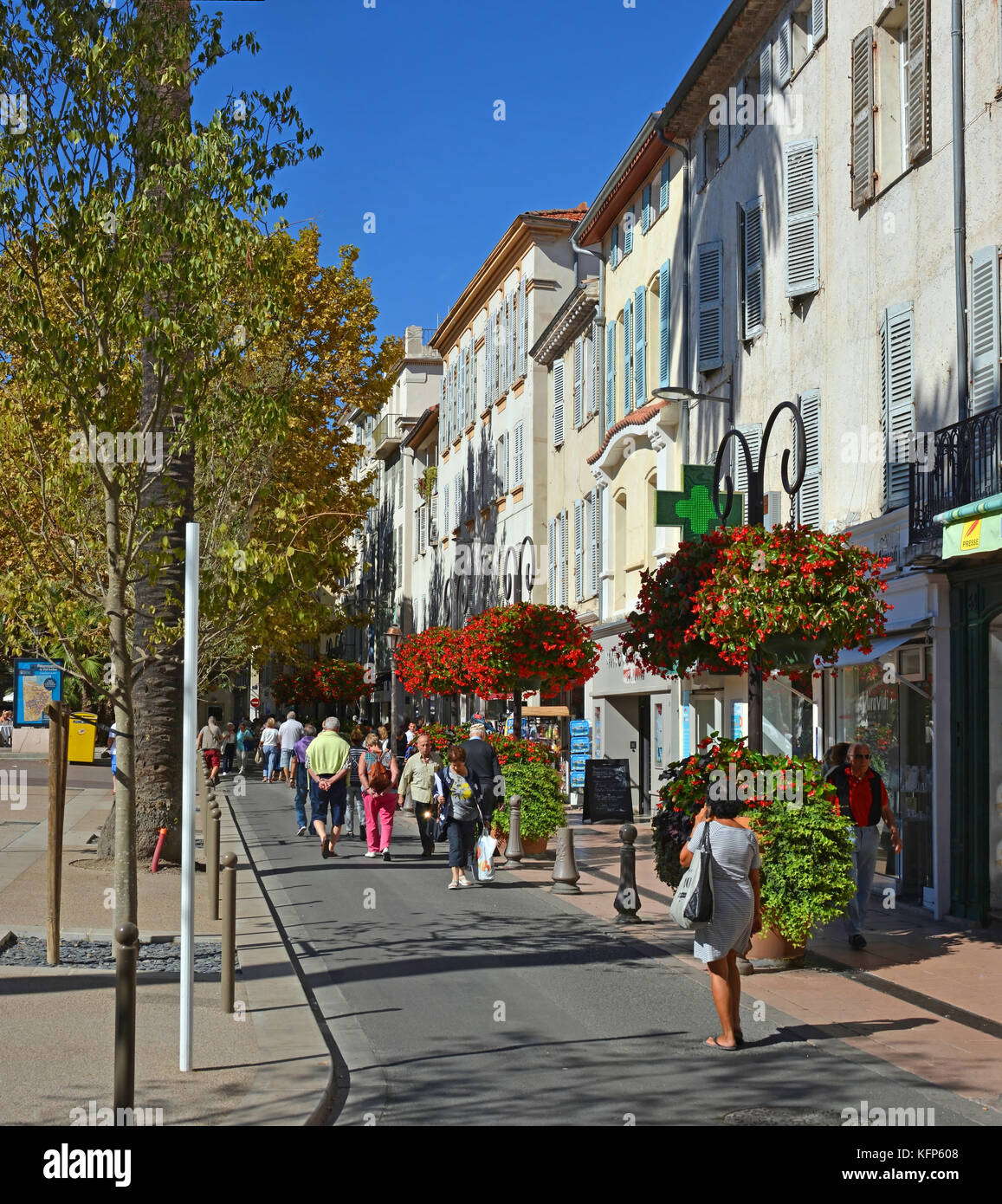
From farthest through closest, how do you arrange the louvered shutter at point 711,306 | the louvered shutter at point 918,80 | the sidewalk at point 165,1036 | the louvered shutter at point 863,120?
the louvered shutter at point 711,306, the louvered shutter at point 863,120, the louvered shutter at point 918,80, the sidewalk at point 165,1036

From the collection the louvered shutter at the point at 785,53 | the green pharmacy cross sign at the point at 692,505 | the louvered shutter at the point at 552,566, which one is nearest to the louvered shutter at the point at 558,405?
the louvered shutter at the point at 552,566

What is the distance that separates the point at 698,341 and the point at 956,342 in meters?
9.18

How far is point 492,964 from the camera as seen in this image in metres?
11.4

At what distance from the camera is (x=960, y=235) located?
14766 millimetres

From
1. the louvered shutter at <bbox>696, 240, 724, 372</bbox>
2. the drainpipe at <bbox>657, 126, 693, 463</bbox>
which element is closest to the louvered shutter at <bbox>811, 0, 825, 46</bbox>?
the louvered shutter at <bbox>696, 240, 724, 372</bbox>

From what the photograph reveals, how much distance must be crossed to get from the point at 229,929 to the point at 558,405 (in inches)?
1154

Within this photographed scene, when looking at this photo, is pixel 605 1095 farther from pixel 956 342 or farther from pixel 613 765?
pixel 613 765

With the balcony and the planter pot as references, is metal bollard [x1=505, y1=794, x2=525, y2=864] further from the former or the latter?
the planter pot

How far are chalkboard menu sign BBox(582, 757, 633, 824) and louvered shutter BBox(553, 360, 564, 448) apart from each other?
13410mm

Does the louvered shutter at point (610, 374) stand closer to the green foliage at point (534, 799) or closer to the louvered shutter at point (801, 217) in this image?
the louvered shutter at point (801, 217)

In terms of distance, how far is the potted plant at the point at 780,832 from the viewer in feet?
36.5

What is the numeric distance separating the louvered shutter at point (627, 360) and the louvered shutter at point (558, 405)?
274 inches

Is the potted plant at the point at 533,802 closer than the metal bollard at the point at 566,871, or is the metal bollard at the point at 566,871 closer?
the metal bollard at the point at 566,871

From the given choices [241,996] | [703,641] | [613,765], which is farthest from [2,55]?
[613,765]
